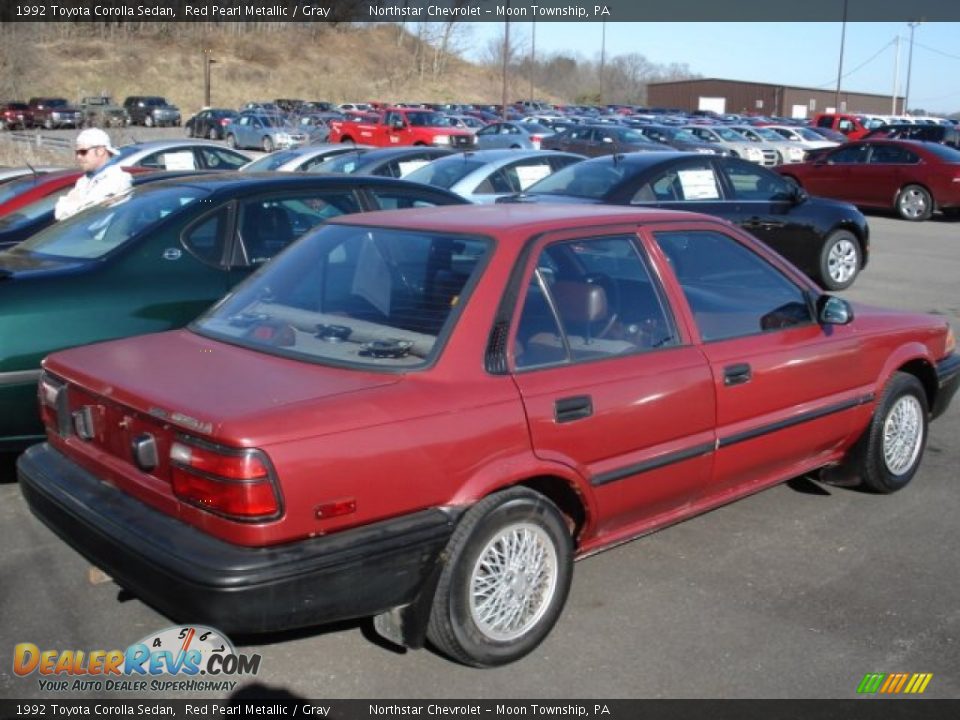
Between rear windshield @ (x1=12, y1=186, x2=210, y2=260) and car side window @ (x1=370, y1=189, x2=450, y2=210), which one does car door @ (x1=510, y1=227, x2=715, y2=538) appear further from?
rear windshield @ (x1=12, y1=186, x2=210, y2=260)

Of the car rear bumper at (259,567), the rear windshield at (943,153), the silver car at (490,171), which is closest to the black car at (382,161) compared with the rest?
the silver car at (490,171)

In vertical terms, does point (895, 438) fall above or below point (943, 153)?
below

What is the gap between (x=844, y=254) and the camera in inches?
463

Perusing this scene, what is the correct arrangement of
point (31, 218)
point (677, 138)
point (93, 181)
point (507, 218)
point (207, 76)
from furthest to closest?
point (207, 76) < point (677, 138) < point (31, 218) < point (93, 181) < point (507, 218)

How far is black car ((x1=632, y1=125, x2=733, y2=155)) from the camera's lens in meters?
26.6

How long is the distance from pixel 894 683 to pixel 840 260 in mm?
9009

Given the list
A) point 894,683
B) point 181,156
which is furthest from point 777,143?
point 894,683

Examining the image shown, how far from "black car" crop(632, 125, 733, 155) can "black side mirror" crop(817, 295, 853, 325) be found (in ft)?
71.9

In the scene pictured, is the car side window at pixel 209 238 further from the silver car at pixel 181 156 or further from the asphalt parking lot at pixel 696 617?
the silver car at pixel 181 156

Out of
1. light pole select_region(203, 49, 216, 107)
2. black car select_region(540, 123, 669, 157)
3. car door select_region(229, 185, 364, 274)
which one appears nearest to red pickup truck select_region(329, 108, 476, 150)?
black car select_region(540, 123, 669, 157)

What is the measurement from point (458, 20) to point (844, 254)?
7744 cm

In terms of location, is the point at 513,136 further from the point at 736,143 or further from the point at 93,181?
the point at 93,181

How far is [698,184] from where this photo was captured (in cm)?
1051

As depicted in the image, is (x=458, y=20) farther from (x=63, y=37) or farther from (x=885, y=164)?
(x=885, y=164)
